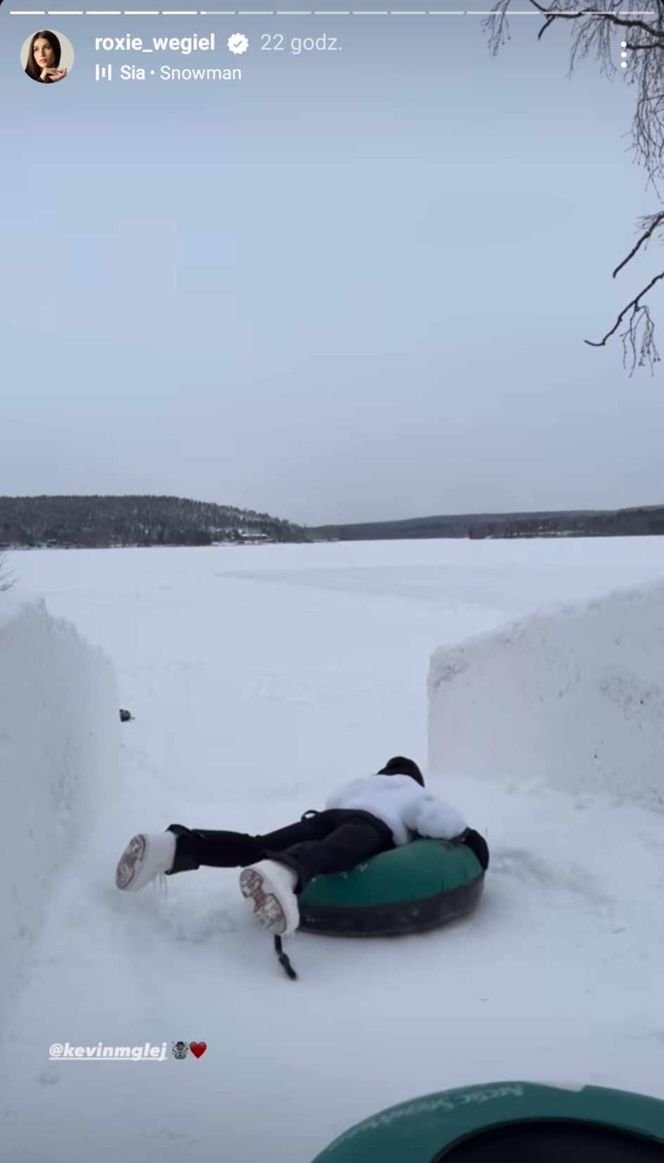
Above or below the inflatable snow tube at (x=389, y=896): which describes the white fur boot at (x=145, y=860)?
above

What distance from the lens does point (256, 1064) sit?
1.68 metres

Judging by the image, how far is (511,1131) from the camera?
1.24 m

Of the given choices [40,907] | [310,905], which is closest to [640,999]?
[310,905]

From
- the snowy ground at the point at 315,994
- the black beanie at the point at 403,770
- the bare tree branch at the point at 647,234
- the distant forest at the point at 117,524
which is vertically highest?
the bare tree branch at the point at 647,234

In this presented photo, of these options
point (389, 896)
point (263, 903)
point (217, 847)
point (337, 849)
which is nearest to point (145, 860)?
point (217, 847)

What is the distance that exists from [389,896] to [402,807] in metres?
0.38

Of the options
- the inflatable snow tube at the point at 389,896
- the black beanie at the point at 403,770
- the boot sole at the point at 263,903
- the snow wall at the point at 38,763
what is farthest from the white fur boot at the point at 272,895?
the black beanie at the point at 403,770

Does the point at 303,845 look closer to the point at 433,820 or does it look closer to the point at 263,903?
the point at 263,903

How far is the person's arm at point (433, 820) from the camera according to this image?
9.25ft

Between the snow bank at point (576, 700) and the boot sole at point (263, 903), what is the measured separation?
5.25 feet

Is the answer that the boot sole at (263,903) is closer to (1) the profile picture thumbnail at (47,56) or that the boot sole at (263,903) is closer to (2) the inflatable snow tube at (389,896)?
(2) the inflatable snow tube at (389,896)

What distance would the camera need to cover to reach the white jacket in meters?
2.83

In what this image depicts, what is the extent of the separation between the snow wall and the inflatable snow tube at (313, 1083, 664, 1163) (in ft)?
2.96

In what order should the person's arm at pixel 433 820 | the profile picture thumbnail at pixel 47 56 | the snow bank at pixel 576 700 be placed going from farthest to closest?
the snow bank at pixel 576 700 → the person's arm at pixel 433 820 → the profile picture thumbnail at pixel 47 56
